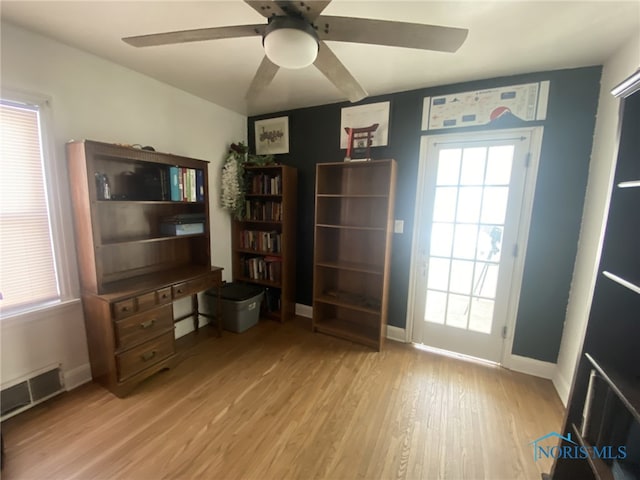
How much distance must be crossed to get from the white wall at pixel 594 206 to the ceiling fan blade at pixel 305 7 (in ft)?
6.16

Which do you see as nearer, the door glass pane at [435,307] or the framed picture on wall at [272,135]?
the door glass pane at [435,307]

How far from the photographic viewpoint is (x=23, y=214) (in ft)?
5.62

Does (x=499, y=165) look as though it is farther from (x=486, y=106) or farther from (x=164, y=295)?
(x=164, y=295)

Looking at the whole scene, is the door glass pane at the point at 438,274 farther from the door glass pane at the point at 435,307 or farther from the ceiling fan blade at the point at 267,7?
the ceiling fan blade at the point at 267,7

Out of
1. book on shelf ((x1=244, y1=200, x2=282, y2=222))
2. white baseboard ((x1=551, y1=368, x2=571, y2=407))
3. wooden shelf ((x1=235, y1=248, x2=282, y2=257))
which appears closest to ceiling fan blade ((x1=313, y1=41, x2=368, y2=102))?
book on shelf ((x1=244, y1=200, x2=282, y2=222))

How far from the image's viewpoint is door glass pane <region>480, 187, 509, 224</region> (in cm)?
221

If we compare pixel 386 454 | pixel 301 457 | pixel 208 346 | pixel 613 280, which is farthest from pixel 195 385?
pixel 613 280

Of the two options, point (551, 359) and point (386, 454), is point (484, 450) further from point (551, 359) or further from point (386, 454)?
point (551, 359)

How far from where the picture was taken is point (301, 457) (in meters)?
1.50

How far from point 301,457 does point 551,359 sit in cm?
216

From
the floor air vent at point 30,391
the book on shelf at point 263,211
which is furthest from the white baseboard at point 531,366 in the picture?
the floor air vent at point 30,391

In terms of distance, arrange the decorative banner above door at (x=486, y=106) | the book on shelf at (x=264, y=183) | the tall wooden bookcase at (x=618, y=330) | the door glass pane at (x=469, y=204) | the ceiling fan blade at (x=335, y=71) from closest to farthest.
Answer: the tall wooden bookcase at (x=618, y=330)
the ceiling fan blade at (x=335, y=71)
the decorative banner above door at (x=486, y=106)
the door glass pane at (x=469, y=204)
the book on shelf at (x=264, y=183)

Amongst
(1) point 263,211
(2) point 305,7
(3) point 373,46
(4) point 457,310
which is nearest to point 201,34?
(2) point 305,7

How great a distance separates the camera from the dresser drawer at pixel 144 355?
1.87m
